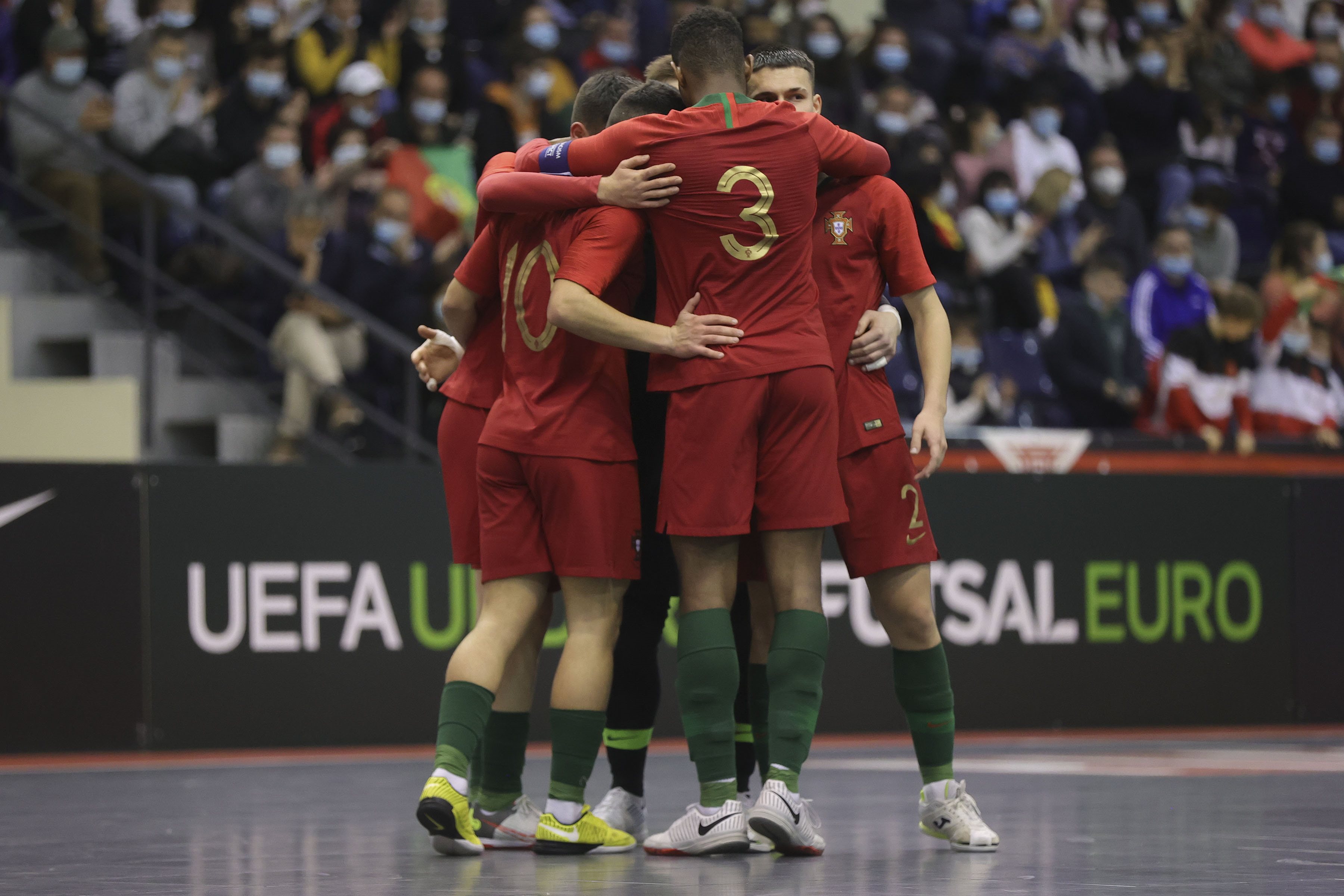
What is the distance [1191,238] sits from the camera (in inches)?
569

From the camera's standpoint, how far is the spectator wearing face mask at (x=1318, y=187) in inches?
619

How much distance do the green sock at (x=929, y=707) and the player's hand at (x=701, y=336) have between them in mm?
1031

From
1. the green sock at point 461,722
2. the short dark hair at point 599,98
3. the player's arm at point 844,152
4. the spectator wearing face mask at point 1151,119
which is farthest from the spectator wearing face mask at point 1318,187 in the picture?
the green sock at point 461,722

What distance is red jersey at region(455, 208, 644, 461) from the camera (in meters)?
4.84

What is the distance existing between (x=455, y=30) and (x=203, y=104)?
7.62ft

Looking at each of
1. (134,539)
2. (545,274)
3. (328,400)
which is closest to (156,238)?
(328,400)

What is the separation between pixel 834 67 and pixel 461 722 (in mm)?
10121

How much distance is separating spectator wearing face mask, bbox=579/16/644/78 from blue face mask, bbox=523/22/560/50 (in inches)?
12.4

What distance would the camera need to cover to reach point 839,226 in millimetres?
5121

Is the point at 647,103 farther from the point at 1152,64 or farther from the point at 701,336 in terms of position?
the point at 1152,64

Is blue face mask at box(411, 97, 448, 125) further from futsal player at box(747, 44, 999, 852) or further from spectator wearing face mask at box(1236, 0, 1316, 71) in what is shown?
spectator wearing face mask at box(1236, 0, 1316, 71)

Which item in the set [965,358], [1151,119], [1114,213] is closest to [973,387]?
[965,358]

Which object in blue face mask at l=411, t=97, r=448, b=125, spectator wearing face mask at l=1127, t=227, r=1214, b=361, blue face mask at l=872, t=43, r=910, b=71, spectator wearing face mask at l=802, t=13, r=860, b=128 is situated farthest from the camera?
blue face mask at l=872, t=43, r=910, b=71

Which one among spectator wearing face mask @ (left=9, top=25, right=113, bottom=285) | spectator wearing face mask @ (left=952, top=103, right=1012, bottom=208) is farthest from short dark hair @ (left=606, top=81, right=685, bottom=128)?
spectator wearing face mask @ (left=952, top=103, right=1012, bottom=208)
